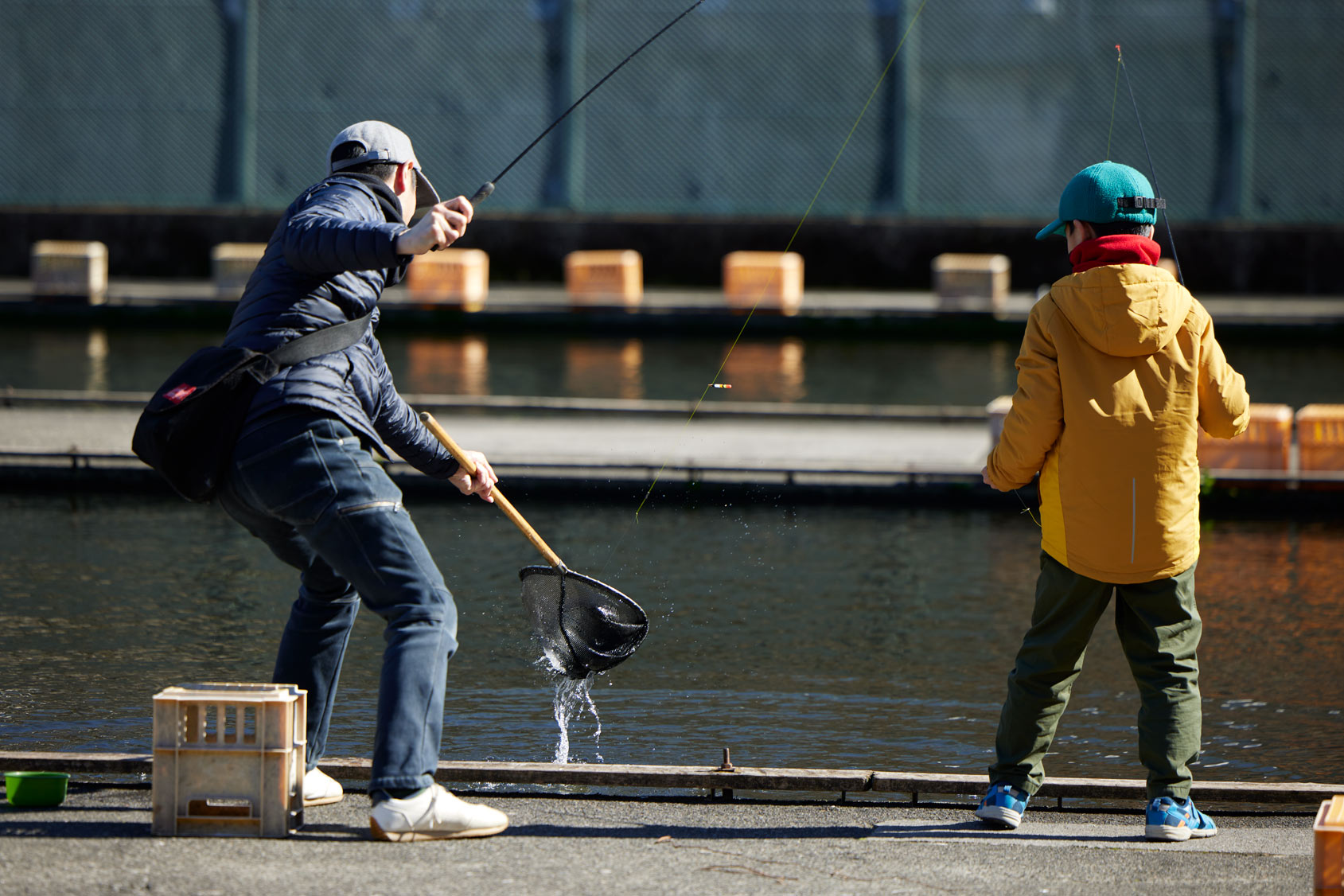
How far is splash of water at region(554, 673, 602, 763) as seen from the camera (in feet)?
20.4

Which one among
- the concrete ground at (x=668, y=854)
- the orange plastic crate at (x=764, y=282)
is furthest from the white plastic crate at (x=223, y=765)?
the orange plastic crate at (x=764, y=282)

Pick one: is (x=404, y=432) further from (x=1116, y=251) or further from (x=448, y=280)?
(x=448, y=280)

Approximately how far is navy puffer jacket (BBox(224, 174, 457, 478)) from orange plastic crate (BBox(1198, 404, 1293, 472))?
6.70m

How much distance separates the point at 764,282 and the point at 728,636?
39.3 ft

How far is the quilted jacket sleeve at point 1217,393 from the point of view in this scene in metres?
4.97

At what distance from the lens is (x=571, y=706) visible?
6602mm

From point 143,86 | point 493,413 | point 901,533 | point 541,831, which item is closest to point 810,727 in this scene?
point 541,831

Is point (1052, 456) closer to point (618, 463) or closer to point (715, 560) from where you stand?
point (715, 560)

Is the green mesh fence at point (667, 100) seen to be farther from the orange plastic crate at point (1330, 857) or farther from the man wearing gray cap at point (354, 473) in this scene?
the orange plastic crate at point (1330, 857)

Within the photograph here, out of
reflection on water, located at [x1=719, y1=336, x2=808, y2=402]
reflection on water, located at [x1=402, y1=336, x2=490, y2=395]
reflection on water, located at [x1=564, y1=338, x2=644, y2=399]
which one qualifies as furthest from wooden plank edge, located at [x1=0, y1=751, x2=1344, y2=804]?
reflection on water, located at [x1=564, y1=338, x2=644, y2=399]

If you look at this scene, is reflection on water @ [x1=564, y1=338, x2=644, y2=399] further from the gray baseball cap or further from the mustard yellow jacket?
the mustard yellow jacket

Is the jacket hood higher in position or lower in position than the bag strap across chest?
higher

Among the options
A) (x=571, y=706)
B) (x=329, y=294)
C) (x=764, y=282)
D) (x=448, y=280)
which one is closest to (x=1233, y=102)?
(x=764, y=282)

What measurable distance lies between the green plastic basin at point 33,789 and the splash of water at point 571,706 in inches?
64.7
